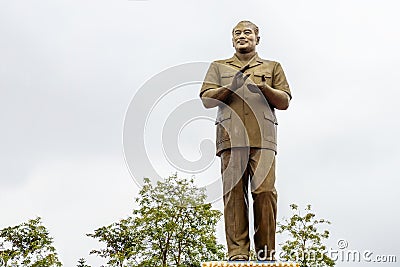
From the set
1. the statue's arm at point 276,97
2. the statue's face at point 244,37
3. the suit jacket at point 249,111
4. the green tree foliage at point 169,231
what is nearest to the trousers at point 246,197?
the suit jacket at point 249,111

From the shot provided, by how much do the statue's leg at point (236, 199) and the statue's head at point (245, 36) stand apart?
1357 millimetres

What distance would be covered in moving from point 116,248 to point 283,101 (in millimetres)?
15760

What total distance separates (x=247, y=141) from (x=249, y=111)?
389mm

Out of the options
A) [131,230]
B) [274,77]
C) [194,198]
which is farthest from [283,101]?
[131,230]

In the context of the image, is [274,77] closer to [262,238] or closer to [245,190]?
[245,190]

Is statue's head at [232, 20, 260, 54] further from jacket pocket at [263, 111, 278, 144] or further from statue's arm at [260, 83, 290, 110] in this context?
jacket pocket at [263, 111, 278, 144]

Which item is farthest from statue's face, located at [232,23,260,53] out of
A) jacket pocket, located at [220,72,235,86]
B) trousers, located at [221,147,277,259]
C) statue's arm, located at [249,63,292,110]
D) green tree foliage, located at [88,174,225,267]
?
green tree foliage, located at [88,174,225,267]

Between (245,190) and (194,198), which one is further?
(194,198)

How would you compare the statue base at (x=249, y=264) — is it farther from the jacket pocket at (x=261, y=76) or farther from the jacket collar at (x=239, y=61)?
the jacket collar at (x=239, y=61)

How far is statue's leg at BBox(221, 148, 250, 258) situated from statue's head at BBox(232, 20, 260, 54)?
1.36m

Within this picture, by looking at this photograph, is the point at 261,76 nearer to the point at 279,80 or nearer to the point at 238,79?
the point at 279,80

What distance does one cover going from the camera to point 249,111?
24.6 ft

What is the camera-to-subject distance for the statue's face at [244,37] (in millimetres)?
7750

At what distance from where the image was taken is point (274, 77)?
25.6 ft
